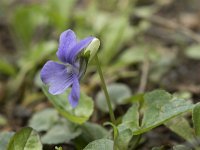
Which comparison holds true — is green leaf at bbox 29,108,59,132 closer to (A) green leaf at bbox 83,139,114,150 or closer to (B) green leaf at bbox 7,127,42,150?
(B) green leaf at bbox 7,127,42,150

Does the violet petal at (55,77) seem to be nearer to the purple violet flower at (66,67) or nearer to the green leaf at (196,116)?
the purple violet flower at (66,67)

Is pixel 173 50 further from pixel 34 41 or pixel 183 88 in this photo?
pixel 34 41

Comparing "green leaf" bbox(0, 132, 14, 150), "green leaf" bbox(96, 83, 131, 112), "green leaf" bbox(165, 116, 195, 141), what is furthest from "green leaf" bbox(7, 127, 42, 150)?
"green leaf" bbox(96, 83, 131, 112)

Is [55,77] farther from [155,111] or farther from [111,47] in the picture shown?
[111,47]

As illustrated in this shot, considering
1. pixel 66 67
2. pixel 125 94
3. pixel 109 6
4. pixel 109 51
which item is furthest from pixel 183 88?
pixel 109 6

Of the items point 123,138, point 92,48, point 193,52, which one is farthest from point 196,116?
point 193,52

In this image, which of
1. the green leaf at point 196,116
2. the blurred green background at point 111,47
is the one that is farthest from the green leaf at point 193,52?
the green leaf at point 196,116


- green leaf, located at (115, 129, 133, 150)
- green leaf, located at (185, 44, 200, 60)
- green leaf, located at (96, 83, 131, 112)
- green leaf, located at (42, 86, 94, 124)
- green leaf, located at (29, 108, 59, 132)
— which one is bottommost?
green leaf, located at (185, 44, 200, 60)
